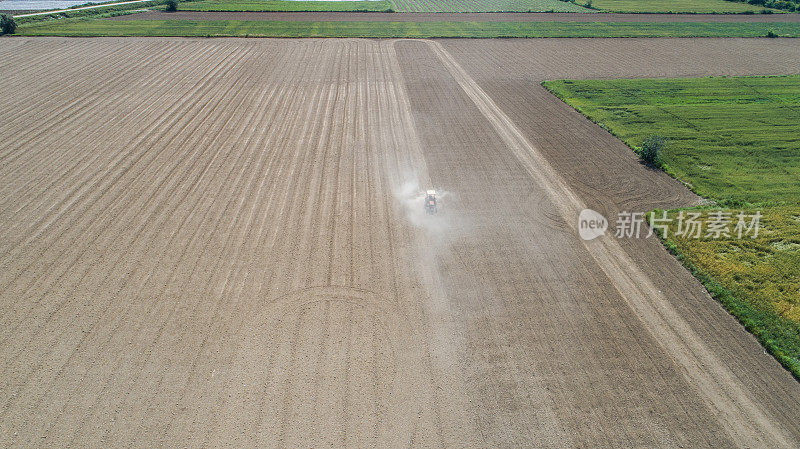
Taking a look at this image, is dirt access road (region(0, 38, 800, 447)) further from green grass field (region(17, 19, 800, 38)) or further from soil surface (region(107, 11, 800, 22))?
soil surface (region(107, 11, 800, 22))

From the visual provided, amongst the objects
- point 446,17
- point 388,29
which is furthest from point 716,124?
point 446,17

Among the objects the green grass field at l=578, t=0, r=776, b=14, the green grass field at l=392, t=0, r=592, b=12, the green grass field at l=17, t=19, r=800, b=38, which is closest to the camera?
the green grass field at l=17, t=19, r=800, b=38

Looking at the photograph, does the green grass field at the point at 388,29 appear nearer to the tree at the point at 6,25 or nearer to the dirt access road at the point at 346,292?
the tree at the point at 6,25

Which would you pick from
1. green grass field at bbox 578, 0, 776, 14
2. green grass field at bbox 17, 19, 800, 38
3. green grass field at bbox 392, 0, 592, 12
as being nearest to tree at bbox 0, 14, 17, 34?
green grass field at bbox 17, 19, 800, 38

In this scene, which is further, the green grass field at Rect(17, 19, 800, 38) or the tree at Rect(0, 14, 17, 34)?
the green grass field at Rect(17, 19, 800, 38)

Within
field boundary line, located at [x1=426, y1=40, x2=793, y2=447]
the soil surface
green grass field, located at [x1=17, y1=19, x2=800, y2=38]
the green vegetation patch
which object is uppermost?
the soil surface

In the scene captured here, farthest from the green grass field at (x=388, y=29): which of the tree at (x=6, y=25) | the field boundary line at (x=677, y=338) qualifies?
the field boundary line at (x=677, y=338)

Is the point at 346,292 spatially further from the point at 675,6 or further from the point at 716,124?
the point at 675,6
